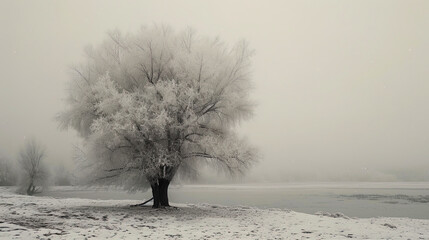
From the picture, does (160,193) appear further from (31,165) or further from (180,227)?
(31,165)

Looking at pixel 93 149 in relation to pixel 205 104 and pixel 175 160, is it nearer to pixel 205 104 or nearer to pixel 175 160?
pixel 175 160

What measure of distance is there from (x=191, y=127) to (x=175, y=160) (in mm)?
2212

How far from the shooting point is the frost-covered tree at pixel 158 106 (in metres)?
19.0

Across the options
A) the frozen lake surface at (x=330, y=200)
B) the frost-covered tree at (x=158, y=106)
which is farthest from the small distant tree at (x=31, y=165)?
the frost-covered tree at (x=158, y=106)

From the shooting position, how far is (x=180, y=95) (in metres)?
19.6

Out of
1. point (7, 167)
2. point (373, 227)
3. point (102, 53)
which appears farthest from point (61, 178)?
point (373, 227)

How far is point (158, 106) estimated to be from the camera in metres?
19.5

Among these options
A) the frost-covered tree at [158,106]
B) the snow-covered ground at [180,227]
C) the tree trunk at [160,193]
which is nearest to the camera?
the snow-covered ground at [180,227]

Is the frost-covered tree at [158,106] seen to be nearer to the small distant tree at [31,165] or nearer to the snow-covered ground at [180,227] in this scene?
the snow-covered ground at [180,227]

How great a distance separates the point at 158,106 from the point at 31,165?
47.4 metres

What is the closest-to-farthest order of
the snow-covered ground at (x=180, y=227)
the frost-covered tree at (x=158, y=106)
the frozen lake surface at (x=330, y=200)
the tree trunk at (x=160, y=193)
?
the snow-covered ground at (x=180, y=227) → the frost-covered tree at (x=158, y=106) → the tree trunk at (x=160, y=193) → the frozen lake surface at (x=330, y=200)

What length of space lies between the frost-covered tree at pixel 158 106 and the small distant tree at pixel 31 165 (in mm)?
41877

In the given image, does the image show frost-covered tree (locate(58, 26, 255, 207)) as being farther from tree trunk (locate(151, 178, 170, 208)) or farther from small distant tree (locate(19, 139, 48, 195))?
small distant tree (locate(19, 139, 48, 195))

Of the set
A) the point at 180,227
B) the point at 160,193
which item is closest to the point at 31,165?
the point at 160,193
